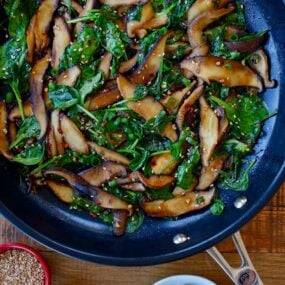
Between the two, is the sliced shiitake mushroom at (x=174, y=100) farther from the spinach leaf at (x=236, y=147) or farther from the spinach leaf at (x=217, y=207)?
the spinach leaf at (x=217, y=207)

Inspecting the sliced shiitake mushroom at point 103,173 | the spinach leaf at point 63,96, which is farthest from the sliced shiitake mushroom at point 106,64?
the sliced shiitake mushroom at point 103,173

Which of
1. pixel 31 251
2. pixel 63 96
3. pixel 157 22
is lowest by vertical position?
pixel 31 251

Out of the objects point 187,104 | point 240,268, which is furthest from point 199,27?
point 240,268

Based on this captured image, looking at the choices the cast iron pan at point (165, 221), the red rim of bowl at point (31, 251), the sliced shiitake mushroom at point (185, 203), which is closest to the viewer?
the cast iron pan at point (165, 221)

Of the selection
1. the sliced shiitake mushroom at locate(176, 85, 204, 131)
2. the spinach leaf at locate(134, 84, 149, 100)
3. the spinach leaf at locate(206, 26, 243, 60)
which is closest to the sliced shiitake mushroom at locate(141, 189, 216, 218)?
the sliced shiitake mushroom at locate(176, 85, 204, 131)

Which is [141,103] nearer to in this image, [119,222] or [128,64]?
[128,64]

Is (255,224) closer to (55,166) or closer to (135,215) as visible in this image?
Result: (135,215)
